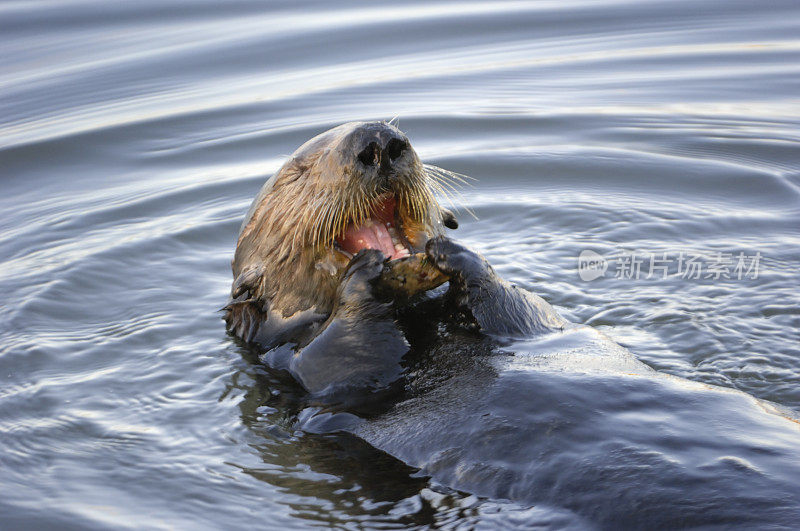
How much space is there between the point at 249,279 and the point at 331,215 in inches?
23.8

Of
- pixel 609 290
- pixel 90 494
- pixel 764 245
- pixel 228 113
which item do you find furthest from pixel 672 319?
pixel 228 113

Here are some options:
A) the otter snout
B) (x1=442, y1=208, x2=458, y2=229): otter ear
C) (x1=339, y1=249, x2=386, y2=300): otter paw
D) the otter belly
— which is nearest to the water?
the otter belly

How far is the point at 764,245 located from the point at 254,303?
9.91ft

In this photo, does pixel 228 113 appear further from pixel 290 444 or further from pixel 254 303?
pixel 290 444

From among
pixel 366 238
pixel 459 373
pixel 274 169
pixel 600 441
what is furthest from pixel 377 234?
pixel 274 169

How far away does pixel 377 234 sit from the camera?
3.87m

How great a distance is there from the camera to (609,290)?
195 inches

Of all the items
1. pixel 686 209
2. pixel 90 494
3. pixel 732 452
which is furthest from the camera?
pixel 686 209

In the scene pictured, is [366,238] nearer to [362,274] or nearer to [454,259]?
[362,274]

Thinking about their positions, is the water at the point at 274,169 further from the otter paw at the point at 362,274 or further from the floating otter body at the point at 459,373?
the otter paw at the point at 362,274

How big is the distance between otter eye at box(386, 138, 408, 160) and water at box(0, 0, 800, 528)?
3.60 feet

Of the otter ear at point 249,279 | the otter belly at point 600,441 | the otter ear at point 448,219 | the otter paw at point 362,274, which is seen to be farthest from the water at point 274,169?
the otter ear at point 448,219

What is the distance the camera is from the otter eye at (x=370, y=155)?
139 inches

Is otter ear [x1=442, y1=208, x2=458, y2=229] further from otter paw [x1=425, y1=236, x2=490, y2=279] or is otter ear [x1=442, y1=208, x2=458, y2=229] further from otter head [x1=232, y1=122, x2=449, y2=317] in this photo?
otter paw [x1=425, y1=236, x2=490, y2=279]
